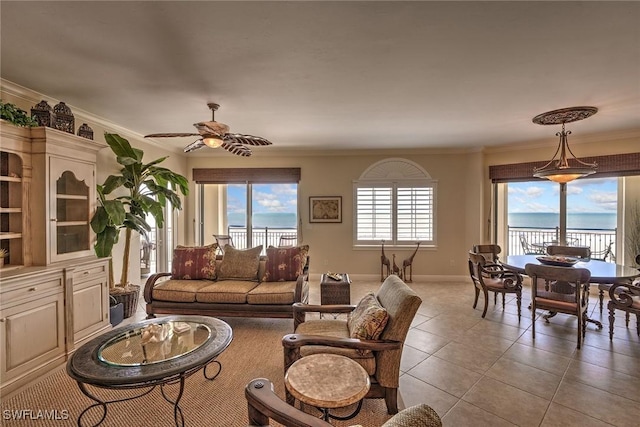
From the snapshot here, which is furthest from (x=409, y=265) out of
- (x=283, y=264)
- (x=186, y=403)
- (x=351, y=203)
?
(x=186, y=403)

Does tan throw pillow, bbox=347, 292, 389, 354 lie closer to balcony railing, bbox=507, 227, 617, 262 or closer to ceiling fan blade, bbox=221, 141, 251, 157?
ceiling fan blade, bbox=221, 141, 251, 157

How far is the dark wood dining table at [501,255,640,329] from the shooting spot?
3.04 meters

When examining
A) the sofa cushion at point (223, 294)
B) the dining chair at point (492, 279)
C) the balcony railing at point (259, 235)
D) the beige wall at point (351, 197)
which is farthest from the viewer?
the balcony railing at point (259, 235)

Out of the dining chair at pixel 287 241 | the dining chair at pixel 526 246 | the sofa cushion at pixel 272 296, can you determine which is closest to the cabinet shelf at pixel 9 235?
the sofa cushion at pixel 272 296

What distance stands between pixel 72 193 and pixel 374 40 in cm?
344

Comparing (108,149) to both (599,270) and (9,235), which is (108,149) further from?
(599,270)

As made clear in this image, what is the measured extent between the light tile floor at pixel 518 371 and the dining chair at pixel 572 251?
2.68 feet

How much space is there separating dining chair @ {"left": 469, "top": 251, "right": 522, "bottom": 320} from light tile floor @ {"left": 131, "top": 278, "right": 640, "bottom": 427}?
14.0 inches

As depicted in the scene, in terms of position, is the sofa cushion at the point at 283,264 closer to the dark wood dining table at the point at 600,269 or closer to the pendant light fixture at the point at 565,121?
the dark wood dining table at the point at 600,269

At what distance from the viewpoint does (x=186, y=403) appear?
2.22 metres

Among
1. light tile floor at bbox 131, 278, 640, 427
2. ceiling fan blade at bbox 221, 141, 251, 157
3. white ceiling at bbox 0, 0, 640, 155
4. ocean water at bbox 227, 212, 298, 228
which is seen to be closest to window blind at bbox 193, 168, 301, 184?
ocean water at bbox 227, 212, 298, 228

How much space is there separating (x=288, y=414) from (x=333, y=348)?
3.51ft

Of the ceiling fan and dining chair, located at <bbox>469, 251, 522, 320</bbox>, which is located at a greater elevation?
the ceiling fan

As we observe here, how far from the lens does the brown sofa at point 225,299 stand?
3.49 m
